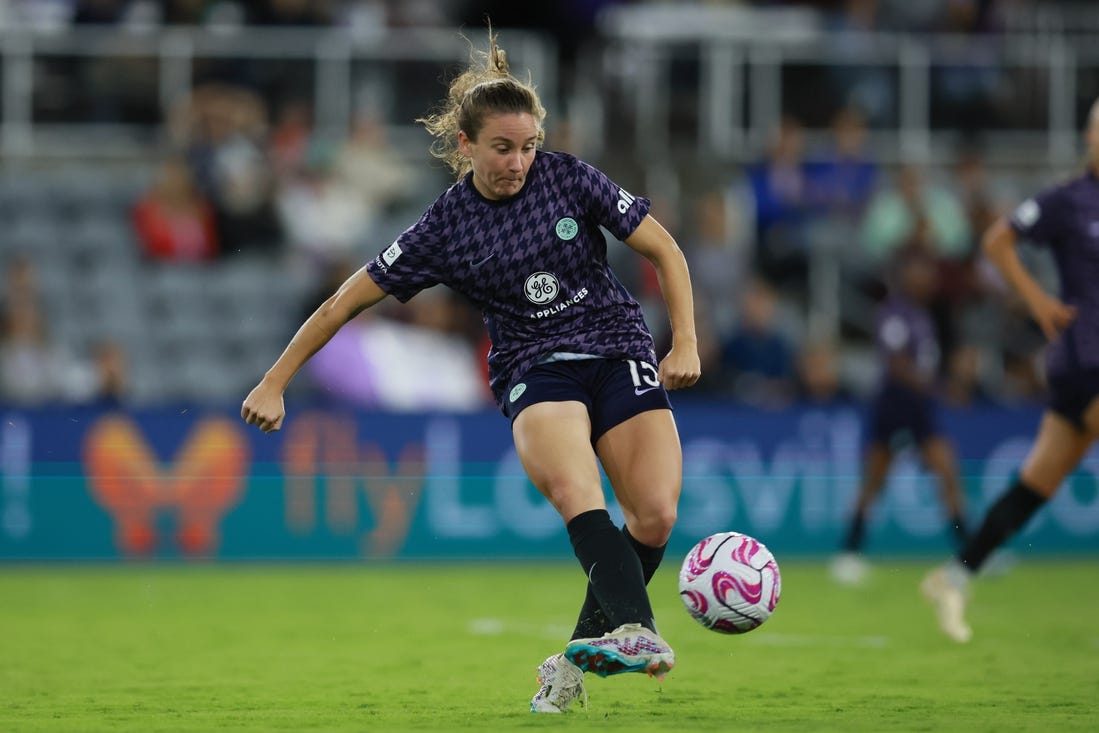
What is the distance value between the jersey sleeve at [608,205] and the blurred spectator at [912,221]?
1035cm

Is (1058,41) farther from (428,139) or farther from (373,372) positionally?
(373,372)

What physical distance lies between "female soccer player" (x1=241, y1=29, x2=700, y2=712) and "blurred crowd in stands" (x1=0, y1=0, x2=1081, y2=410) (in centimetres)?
874

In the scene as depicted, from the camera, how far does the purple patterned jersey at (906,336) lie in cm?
1334

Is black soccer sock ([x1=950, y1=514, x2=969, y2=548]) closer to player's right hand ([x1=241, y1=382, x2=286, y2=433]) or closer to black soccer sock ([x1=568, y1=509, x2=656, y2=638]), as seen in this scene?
black soccer sock ([x1=568, y1=509, x2=656, y2=638])

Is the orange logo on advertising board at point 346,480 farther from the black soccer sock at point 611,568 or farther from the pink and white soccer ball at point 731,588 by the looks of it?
the black soccer sock at point 611,568

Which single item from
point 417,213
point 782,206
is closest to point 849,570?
point 782,206

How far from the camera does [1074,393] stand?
28.8 ft

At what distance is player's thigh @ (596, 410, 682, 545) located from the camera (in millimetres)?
6297

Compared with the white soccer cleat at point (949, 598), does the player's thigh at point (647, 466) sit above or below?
above

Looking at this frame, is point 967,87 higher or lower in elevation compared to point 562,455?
higher

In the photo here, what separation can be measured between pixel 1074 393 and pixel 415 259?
388cm

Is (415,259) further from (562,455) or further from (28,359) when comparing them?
(28,359)

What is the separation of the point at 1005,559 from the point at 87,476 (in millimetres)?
7334

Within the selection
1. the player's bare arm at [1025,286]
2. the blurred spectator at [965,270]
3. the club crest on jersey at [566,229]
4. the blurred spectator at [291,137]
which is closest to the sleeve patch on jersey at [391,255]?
the club crest on jersey at [566,229]
